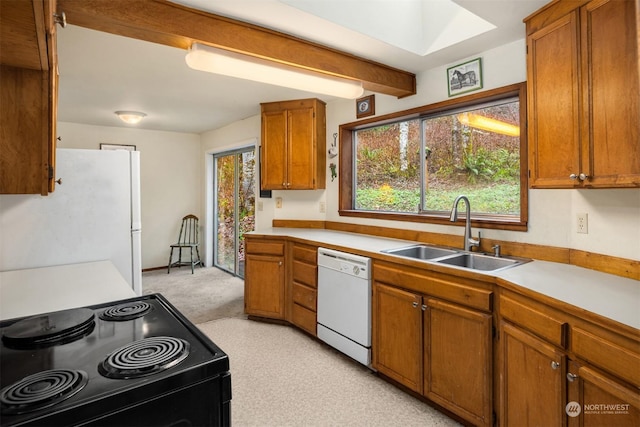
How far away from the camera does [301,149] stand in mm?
3588

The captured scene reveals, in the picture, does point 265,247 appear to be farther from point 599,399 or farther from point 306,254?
point 599,399

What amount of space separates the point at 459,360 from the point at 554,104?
4.75 feet

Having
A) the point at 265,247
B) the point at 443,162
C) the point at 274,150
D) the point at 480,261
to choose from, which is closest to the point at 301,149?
the point at 274,150

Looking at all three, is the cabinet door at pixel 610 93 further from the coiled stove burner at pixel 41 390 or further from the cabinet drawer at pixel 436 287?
the coiled stove burner at pixel 41 390

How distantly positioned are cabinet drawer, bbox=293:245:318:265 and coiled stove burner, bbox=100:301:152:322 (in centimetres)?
169

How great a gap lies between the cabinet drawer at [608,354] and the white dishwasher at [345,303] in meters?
1.30

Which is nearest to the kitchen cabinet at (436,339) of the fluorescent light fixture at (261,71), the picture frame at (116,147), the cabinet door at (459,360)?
the cabinet door at (459,360)

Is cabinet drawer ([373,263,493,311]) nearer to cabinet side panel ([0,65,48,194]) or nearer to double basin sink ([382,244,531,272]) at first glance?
double basin sink ([382,244,531,272])

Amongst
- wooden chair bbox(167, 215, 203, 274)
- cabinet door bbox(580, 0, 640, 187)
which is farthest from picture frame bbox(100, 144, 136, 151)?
cabinet door bbox(580, 0, 640, 187)

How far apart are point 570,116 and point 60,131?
593cm

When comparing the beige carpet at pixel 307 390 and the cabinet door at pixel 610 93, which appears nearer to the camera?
the cabinet door at pixel 610 93

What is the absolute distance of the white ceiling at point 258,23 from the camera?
1.83 meters

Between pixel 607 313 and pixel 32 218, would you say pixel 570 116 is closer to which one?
pixel 607 313

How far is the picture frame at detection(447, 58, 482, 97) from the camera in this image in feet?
7.74
